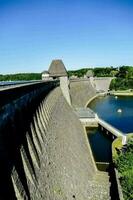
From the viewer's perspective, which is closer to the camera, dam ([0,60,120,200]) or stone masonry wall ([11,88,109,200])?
dam ([0,60,120,200])

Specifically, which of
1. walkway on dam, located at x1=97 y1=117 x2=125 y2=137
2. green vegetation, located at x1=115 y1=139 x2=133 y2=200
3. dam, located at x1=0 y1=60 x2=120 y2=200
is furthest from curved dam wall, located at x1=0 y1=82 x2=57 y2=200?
walkway on dam, located at x1=97 y1=117 x2=125 y2=137

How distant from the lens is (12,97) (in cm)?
1031

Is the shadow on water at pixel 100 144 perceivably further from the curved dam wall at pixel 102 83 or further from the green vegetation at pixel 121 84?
the curved dam wall at pixel 102 83

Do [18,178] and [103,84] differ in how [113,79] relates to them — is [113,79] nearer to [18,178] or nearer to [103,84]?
[103,84]

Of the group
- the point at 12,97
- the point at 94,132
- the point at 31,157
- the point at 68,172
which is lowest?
the point at 94,132

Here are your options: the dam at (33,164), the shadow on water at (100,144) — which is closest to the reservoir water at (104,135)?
the shadow on water at (100,144)

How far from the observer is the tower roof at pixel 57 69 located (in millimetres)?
59938

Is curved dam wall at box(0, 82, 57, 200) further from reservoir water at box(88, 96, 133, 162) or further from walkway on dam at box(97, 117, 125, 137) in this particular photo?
walkway on dam at box(97, 117, 125, 137)

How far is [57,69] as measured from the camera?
198 feet

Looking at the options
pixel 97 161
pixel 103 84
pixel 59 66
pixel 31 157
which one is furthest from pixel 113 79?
pixel 31 157

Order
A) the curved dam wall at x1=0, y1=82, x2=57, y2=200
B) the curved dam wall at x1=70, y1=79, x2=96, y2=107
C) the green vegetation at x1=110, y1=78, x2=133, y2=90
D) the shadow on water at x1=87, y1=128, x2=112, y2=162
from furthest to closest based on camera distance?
1. the green vegetation at x1=110, y1=78, x2=133, y2=90
2. the curved dam wall at x1=70, y1=79, x2=96, y2=107
3. the shadow on water at x1=87, y1=128, x2=112, y2=162
4. the curved dam wall at x1=0, y1=82, x2=57, y2=200

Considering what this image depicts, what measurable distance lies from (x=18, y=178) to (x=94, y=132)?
3324cm

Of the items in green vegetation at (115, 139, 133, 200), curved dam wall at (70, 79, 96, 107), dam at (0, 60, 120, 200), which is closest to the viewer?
dam at (0, 60, 120, 200)

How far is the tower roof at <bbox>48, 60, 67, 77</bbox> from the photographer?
59938 mm
